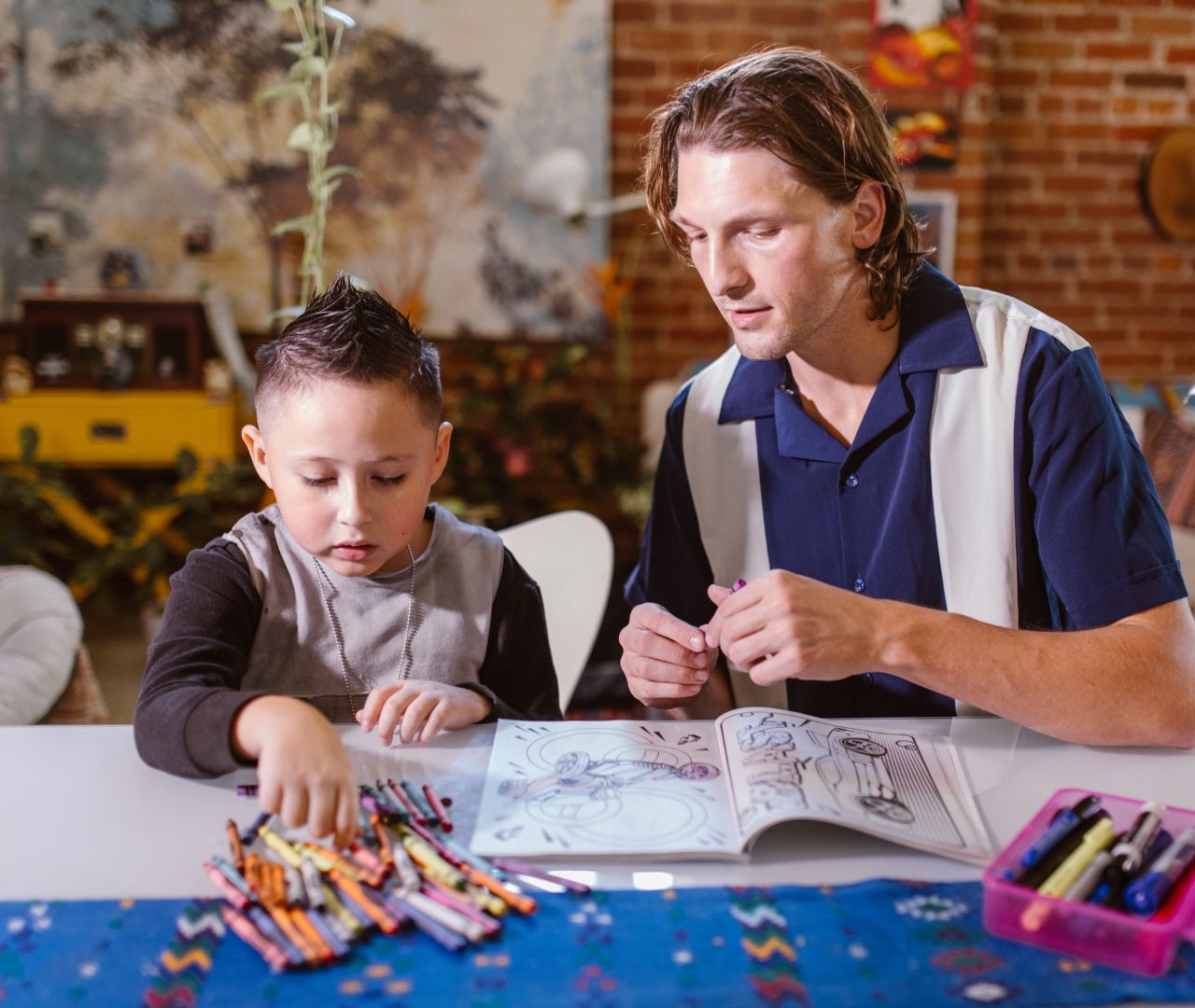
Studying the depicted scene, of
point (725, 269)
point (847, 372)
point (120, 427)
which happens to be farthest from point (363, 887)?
point (120, 427)

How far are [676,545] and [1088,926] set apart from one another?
801mm

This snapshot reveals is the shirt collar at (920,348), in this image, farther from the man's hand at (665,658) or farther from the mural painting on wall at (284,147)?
the mural painting on wall at (284,147)

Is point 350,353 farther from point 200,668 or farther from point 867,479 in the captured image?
point 867,479

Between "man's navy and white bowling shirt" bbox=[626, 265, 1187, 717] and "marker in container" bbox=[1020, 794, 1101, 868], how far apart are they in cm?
33

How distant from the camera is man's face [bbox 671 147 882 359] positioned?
1228 millimetres

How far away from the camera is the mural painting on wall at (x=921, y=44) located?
3.82m

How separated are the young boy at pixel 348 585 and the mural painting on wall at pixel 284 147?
2.72 m

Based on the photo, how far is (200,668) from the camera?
111 centimetres

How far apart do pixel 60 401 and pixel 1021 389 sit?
3.25m

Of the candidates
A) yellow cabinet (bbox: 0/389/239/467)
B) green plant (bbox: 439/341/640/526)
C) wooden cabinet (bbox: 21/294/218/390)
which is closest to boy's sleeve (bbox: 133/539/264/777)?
green plant (bbox: 439/341/640/526)

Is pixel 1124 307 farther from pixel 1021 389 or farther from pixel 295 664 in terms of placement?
pixel 295 664

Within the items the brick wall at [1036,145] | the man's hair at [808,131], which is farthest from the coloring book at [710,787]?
the brick wall at [1036,145]

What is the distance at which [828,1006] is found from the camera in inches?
27.6

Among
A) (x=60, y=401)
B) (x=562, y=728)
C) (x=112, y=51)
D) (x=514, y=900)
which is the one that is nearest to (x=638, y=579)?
(x=562, y=728)
